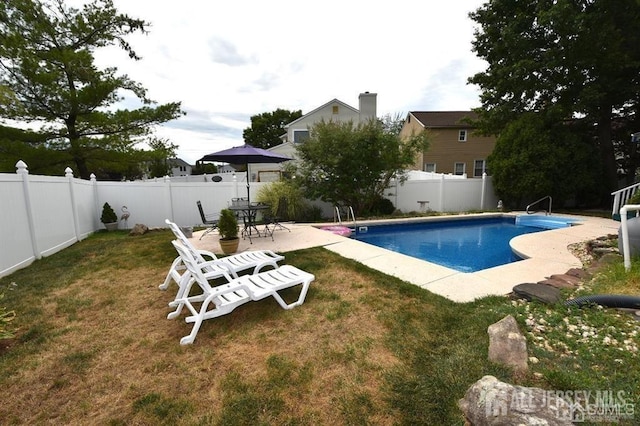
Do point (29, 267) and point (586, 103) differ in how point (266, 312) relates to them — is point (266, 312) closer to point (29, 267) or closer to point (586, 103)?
point (29, 267)

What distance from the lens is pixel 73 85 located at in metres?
11.3

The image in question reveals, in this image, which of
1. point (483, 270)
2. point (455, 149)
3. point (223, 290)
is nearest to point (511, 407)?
point (223, 290)

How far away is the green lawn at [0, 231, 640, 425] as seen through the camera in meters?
1.94

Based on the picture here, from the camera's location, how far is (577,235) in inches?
283

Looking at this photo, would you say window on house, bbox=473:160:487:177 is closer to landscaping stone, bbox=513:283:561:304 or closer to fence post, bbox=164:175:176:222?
landscaping stone, bbox=513:283:561:304

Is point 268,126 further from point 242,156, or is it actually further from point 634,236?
point 634,236

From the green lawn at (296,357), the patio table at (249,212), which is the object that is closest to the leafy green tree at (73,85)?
the patio table at (249,212)

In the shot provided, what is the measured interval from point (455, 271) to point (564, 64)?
40.8 ft

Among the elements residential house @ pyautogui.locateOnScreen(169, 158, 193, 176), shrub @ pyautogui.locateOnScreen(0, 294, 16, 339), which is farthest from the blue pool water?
residential house @ pyautogui.locateOnScreen(169, 158, 193, 176)

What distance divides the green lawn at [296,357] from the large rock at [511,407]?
0.25 m

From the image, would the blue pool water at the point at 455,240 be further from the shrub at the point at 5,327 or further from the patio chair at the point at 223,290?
the shrub at the point at 5,327

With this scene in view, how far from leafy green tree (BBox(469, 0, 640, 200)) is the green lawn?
1141cm

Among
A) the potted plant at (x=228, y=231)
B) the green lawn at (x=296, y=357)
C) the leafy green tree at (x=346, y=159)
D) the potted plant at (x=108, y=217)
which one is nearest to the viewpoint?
the green lawn at (x=296, y=357)

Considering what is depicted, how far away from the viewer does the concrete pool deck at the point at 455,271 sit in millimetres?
3947
